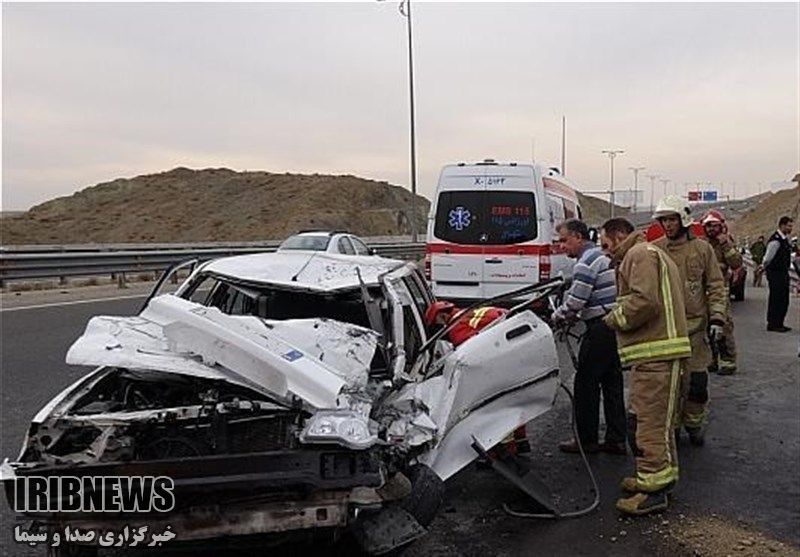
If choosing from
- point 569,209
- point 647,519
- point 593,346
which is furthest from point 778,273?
point 647,519

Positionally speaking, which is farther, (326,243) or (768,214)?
(768,214)

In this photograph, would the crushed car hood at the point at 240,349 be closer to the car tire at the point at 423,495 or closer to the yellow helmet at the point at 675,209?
the car tire at the point at 423,495

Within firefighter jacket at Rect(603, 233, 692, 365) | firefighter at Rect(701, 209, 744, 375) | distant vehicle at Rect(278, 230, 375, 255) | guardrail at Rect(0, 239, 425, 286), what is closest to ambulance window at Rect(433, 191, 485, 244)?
firefighter at Rect(701, 209, 744, 375)

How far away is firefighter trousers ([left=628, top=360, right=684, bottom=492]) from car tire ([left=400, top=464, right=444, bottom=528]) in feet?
5.60

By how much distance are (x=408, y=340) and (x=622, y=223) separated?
2.11 metres

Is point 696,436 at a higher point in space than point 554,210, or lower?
lower

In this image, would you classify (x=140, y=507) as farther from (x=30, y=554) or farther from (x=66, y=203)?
(x=66, y=203)

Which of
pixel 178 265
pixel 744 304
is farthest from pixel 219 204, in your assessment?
pixel 178 265

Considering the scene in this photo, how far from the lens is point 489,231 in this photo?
41.4 ft

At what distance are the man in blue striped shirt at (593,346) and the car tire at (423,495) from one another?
8.06 ft

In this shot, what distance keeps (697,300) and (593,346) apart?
0.98 meters

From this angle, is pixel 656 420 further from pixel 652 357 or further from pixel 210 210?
pixel 210 210

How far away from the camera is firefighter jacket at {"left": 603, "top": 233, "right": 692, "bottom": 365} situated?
5.05m

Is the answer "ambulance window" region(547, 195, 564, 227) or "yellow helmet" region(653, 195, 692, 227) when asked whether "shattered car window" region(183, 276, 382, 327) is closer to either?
"yellow helmet" region(653, 195, 692, 227)
